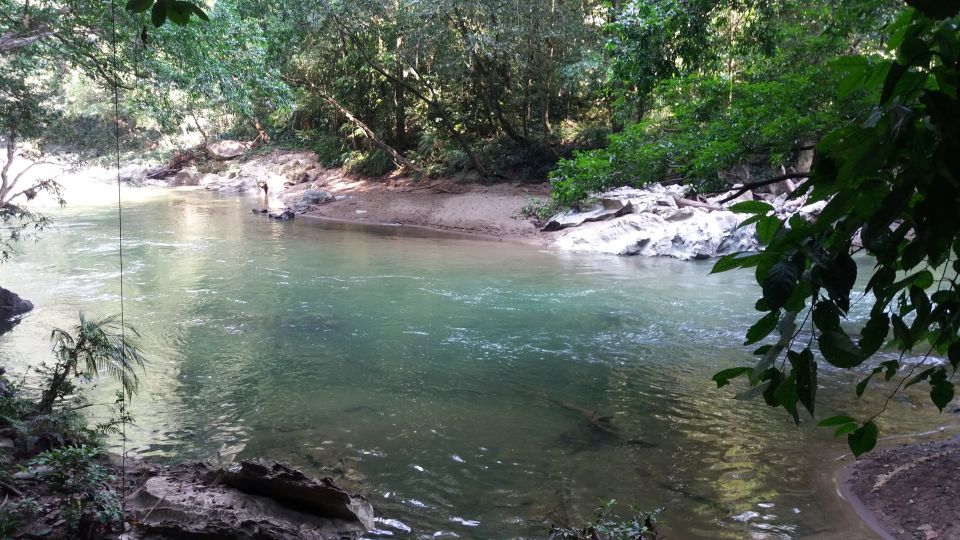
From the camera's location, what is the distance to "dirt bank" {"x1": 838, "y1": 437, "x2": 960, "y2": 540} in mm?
4711

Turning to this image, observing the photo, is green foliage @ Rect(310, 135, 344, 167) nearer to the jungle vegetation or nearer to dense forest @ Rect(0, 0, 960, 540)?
the jungle vegetation

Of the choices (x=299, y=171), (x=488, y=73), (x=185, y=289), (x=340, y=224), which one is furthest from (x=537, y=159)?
(x=185, y=289)

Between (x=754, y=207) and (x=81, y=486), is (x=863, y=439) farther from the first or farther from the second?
(x=81, y=486)

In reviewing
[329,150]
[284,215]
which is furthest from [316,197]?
[329,150]

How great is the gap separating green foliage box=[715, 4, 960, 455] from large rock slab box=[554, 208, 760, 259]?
16.8 m

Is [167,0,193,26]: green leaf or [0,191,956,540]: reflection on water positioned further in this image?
[0,191,956,540]: reflection on water

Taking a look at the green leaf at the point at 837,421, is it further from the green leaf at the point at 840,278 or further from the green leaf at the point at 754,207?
the green leaf at the point at 754,207

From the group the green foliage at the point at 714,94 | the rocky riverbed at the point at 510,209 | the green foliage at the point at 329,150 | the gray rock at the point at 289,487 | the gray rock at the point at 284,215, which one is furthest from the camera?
the green foliage at the point at 329,150

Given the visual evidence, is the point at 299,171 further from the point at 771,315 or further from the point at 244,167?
the point at 771,315

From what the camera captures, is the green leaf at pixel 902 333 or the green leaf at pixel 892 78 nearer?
the green leaf at pixel 892 78

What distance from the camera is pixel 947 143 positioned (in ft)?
3.60

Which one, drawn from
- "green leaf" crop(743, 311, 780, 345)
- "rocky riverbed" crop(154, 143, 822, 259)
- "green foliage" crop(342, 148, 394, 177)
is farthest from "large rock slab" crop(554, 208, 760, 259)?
"green leaf" crop(743, 311, 780, 345)

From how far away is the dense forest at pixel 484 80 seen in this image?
6.63m

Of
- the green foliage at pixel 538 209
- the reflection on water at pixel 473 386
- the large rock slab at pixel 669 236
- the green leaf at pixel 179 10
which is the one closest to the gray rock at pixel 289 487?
the reflection on water at pixel 473 386
